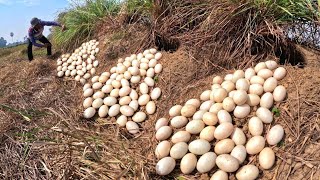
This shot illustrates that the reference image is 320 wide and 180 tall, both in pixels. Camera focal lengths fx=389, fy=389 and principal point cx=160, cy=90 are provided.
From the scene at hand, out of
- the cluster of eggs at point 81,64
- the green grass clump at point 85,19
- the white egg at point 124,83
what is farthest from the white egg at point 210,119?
the green grass clump at point 85,19

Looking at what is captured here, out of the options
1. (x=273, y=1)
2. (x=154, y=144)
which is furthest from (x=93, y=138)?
(x=273, y=1)

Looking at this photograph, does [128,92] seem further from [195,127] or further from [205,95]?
[195,127]

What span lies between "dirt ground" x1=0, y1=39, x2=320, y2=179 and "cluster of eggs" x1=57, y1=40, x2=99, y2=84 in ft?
2.56

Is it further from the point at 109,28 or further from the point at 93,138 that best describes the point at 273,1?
the point at 109,28

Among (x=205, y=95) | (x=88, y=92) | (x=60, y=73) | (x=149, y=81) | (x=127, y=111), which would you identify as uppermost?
(x=205, y=95)

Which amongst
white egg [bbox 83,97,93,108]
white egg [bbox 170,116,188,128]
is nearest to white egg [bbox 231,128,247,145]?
white egg [bbox 170,116,188,128]

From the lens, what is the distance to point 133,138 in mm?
3377

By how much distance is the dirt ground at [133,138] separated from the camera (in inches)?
99.3

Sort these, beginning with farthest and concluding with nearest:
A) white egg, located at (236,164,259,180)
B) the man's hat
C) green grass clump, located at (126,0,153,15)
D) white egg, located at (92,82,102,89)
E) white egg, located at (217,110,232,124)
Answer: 1. the man's hat
2. green grass clump, located at (126,0,153,15)
3. white egg, located at (92,82,102,89)
4. white egg, located at (217,110,232,124)
5. white egg, located at (236,164,259,180)

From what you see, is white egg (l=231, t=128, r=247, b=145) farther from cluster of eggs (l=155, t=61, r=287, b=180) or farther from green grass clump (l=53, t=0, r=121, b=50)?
green grass clump (l=53, t=0, r=121, b=50)

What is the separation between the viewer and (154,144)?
3.05m

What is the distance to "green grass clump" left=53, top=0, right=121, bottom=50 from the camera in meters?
6.26

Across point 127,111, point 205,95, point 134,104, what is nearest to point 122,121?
point 127,111

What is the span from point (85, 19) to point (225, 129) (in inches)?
176
